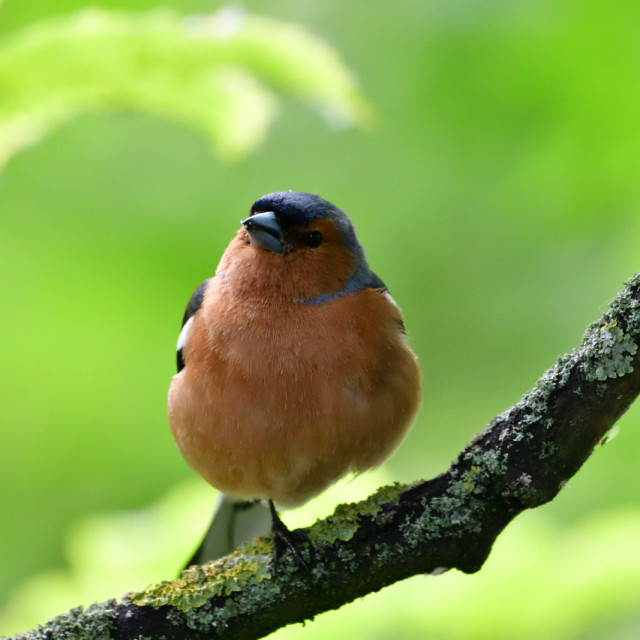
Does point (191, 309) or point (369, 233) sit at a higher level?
point (369, 233)

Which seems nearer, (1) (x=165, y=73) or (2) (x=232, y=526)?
(1) (x=165, y=73)

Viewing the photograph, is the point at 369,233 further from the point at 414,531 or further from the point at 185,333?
the point at 414,531

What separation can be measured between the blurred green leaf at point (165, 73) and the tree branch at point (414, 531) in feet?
3.09

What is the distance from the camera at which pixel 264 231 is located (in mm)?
3477

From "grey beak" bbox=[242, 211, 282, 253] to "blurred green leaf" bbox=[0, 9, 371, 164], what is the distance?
4.19ft

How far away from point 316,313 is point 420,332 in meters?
1.96

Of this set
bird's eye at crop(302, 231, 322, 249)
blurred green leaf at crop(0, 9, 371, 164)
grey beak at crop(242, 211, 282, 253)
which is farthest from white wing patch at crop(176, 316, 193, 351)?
blurred green leaf at crop(0, 9, 371, 164)

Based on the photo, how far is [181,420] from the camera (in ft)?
11.3

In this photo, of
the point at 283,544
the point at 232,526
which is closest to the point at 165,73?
the point at 283,544

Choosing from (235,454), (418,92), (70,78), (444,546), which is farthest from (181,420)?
(418,92)

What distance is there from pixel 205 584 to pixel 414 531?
2.25 feet

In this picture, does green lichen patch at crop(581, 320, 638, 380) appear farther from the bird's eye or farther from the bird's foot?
the bird's eye

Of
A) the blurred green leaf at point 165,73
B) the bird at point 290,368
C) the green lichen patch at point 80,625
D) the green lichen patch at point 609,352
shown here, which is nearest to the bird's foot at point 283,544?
the bird at point 290,368

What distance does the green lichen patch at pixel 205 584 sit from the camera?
9.09 feet
